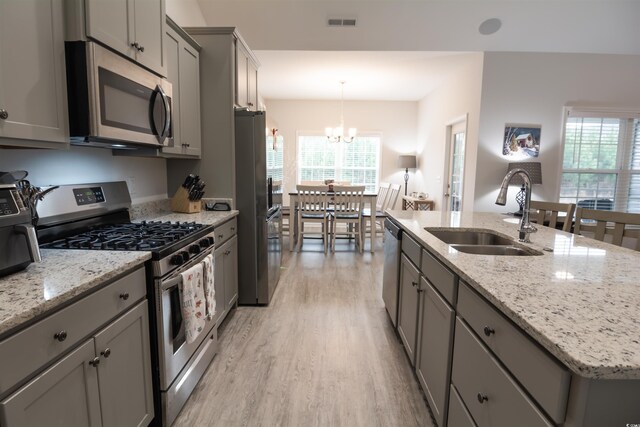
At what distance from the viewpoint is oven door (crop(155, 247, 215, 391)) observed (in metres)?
1.53

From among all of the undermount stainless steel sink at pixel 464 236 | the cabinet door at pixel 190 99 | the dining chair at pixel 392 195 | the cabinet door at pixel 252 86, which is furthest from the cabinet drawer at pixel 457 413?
the dining chair at pixel 392 195

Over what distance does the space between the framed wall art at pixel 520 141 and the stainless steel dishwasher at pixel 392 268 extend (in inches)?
90.6

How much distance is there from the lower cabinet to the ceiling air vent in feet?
11.6

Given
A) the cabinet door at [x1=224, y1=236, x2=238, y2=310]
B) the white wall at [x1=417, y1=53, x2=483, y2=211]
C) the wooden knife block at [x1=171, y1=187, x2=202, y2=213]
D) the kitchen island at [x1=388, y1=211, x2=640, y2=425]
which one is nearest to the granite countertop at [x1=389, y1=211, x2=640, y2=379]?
the kitchen island at [x1=388, y1=211, x2=640, y2=425]

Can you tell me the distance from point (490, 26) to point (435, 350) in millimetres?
3698

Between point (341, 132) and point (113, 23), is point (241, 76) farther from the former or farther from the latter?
point (341, 132)

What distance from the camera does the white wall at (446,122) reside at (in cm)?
423

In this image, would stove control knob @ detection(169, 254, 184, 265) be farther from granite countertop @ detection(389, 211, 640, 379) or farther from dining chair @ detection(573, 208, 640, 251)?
dining chair @ detection(573, 208, 640, 251)

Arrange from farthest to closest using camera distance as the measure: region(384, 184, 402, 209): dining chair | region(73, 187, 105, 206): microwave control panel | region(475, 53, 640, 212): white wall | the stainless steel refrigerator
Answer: region(384, 184, 402, 209): dining chair
region(475, 53, 640, 212): white wall
the stainless steel refrigerator
region(73, 187, 105, 206): microwave control panel

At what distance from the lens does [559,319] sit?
865mm

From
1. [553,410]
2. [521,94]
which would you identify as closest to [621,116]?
[521,94]

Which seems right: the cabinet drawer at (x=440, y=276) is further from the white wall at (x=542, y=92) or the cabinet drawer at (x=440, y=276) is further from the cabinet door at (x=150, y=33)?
the white wall at (x=542, y=92)

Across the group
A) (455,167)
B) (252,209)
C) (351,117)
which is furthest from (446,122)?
(252,209)

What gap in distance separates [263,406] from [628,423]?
1.57 m
